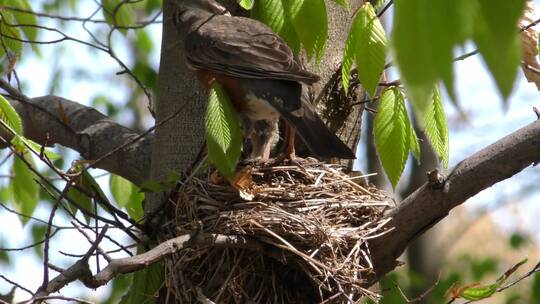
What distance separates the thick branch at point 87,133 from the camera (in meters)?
4.22

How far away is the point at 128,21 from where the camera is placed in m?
5.34

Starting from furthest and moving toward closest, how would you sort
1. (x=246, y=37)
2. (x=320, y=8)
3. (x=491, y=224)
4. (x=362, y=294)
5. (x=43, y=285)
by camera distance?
1. (x=491, y=224)
2. (x=246, y=37)
3. (x=362, y=294)
4. (x=320, y=8)
5. (x=43, y=285)

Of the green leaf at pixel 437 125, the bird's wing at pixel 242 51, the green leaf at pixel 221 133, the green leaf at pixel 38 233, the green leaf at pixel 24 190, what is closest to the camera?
the green leaf at pixel 221 133

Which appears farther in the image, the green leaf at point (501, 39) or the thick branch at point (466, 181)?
the thick branch at point (466, 181)

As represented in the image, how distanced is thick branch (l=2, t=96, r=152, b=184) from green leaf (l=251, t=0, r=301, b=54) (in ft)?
4.17

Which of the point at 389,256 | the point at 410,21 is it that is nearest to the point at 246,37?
the point at 389,256

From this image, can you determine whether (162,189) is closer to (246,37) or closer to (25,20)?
(246,37)

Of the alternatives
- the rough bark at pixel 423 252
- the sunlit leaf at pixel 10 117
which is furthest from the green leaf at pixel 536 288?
the sunlit leaf at pixel 10 117

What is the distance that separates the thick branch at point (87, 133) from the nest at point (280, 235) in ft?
2.24

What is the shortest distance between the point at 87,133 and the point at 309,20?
180cm

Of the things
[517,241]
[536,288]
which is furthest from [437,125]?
[517,241]

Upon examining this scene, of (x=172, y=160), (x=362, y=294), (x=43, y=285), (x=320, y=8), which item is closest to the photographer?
(x=43, y=285)

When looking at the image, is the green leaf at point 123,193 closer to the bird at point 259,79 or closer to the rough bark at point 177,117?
the rough bark at point 177,117

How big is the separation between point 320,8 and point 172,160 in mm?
1250
